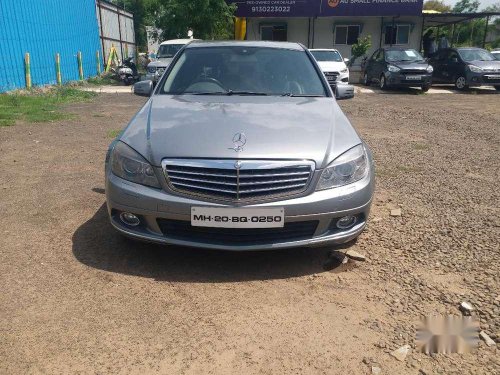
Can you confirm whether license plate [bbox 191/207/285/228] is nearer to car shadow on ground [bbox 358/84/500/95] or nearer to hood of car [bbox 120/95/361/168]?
hood of car [bbox 120/95/361/168]

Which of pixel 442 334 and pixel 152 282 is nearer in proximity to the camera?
pixel 442 334

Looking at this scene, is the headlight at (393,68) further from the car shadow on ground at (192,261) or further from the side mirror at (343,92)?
the car shadow on ground at (192,261)

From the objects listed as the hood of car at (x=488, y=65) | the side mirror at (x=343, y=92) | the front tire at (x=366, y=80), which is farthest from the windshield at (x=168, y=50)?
the side mirror at (x=343, y=92)

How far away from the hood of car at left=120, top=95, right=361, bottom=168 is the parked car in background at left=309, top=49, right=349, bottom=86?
11.4 m

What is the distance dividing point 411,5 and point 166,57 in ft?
47.9

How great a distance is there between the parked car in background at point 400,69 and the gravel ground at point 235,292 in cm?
1173

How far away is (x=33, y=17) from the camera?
46.8 feet

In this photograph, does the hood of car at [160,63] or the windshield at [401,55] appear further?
the windshield at [401,55]

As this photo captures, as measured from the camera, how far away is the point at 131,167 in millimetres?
3016

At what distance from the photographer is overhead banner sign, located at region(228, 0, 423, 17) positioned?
920 inches

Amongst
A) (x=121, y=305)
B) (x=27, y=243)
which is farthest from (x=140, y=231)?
(x=27, y=243)

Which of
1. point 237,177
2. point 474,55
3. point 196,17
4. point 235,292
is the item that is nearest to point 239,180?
point 237,177

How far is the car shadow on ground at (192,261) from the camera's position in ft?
10.1

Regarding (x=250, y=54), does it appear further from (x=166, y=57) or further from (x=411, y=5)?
(x=411, y=5)
